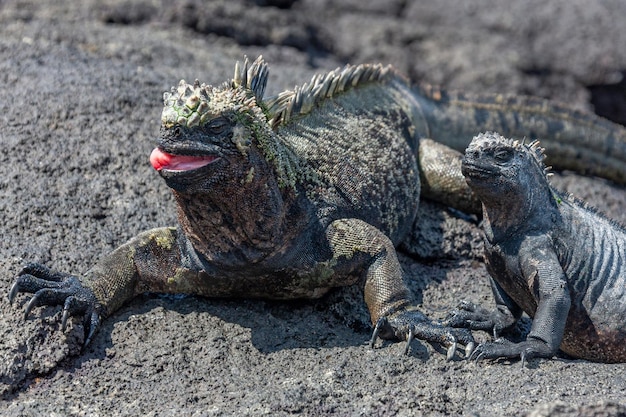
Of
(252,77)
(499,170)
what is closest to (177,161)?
(252,77)

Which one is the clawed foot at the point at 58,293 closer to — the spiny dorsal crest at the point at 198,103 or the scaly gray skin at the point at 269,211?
the scaly gray skin at the point at 269,211

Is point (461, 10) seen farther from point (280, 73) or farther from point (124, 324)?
point (124, 324)

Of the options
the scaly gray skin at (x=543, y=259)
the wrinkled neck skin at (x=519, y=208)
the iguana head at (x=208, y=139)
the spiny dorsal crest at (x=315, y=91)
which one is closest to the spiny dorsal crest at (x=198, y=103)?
the iguana head at (x=208, y=139)

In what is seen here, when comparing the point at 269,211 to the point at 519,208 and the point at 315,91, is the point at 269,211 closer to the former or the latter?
the point at 315,91

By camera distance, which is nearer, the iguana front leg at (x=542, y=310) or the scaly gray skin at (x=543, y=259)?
the iguana front leg at (x=542, y=310)

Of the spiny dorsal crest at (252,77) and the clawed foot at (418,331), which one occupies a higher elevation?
the spiny dorsal crest at (252,77)

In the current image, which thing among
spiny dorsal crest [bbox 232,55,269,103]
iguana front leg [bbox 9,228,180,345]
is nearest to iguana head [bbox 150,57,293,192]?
spiny dorsal crest [bbox 232,55,269,103]

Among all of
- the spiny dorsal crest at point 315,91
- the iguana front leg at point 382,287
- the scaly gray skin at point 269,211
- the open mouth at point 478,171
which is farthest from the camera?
the spiny dorsal crest at point 315,91
